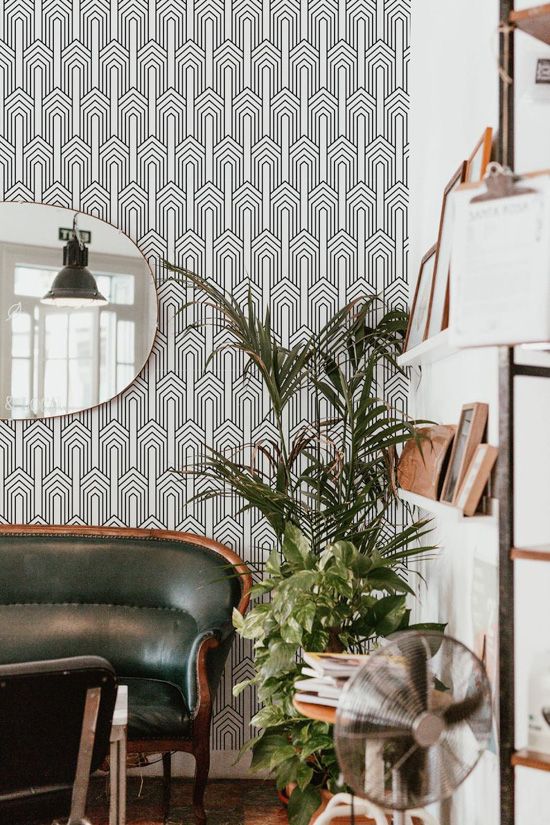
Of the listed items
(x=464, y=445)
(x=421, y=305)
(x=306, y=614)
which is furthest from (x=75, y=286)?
(x=464, y=445)

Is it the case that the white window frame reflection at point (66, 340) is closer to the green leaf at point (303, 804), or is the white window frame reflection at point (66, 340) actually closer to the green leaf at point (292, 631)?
the green leaf at point (292, 631)

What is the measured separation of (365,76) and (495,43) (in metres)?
2.12

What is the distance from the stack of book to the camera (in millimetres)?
1933

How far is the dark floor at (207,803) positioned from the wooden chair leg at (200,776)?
18 cm

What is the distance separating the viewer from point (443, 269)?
7.98 ft

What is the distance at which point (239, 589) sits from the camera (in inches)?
122

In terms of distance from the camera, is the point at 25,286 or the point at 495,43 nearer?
the point at 495,43

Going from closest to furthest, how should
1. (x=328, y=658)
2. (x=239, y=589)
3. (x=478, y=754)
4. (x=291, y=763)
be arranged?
(x=478, y=754) < (x=328, y=658) < (x=291, y=763) < (x=239, y=589)

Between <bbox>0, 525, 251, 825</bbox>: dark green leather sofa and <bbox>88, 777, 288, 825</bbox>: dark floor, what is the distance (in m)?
0.19

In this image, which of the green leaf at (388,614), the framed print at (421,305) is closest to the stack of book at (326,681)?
the green leaf at (388,614)

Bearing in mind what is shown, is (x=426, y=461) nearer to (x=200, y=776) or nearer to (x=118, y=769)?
(x=118, y=769)

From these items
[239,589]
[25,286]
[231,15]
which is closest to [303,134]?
[231,15]

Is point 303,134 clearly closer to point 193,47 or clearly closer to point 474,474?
point 193,47

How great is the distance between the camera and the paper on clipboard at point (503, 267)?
132 cm
